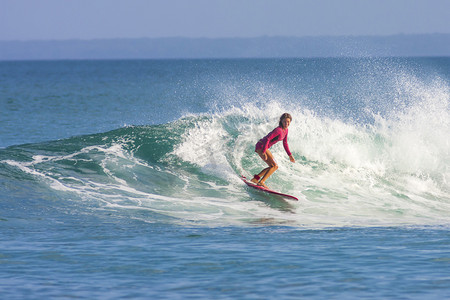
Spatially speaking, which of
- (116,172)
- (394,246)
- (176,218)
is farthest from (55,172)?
(394,246)

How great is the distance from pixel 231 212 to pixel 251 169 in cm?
394

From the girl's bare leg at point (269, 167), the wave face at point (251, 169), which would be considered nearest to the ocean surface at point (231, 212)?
the wave face at point (251, 169)

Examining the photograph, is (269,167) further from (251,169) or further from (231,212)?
(251,169)

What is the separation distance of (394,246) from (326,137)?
8677 millimetres

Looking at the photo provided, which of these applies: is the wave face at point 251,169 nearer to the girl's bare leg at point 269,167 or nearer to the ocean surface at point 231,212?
the ocean surface at point 231,212

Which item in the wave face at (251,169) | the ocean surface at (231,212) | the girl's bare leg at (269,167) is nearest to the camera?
the ocean surface at (231,212)

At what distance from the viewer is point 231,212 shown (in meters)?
11.8

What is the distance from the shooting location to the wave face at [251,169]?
11992 millimetres

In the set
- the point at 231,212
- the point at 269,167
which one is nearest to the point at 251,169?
the point at 269,167

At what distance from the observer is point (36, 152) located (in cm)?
1609

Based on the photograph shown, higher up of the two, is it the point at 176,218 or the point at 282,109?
the point at 282,109

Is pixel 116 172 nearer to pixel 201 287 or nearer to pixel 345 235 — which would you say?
pixel 345 235

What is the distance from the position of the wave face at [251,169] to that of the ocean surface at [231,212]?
5cm

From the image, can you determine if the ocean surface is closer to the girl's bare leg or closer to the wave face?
the wave face
